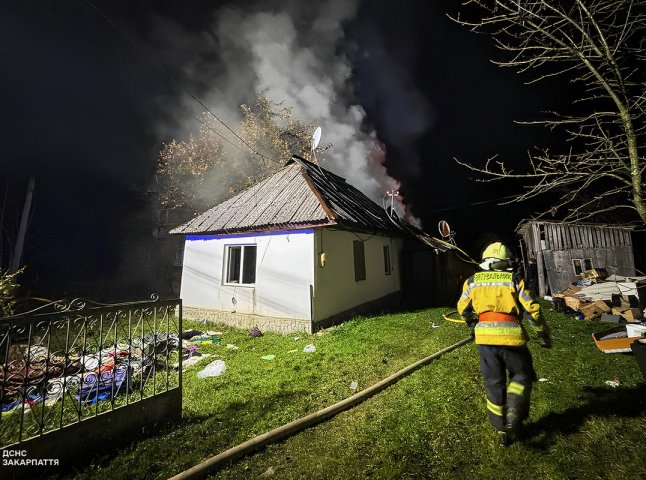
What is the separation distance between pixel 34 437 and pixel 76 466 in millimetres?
537

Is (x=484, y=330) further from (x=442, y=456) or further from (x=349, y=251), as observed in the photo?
(x=349, y=251)

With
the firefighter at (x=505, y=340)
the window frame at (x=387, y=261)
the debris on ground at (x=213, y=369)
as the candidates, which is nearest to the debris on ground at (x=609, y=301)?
the window frame at (x=387, y=261)

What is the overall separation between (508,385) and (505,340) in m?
0.56

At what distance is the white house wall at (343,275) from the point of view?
8.27 m

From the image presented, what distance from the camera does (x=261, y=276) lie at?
28.9 ft

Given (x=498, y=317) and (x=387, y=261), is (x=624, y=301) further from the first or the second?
(x=498, y=317)

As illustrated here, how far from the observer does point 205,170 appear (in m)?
23.6

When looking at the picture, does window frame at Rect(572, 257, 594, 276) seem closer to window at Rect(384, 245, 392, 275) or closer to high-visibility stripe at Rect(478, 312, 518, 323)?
window at Rect(384, 245, 392, 275)

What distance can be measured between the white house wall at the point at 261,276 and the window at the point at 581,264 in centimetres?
1188

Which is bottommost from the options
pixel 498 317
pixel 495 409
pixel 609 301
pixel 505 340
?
pixel 495 409

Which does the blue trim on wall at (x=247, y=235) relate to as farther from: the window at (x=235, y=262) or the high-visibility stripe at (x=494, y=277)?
the high-visibility stripe at (x=494, y=277)

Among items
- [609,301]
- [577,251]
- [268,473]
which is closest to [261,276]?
[268,473]

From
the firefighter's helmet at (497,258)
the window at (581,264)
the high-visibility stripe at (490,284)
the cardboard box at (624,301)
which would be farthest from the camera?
the window at (581,264)

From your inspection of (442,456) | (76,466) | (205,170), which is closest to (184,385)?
(76,466)
